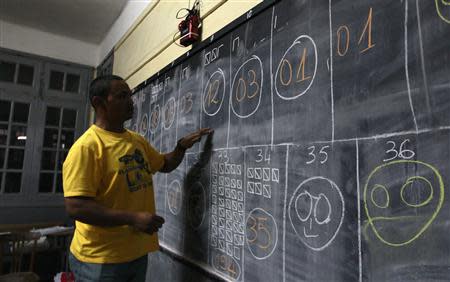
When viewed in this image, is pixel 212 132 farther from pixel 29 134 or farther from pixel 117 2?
pixel 29 134

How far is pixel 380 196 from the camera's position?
686 mm

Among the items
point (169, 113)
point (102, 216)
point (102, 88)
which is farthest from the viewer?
point (169, 113)

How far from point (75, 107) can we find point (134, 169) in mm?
3548

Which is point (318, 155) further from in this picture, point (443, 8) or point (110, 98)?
point (110, 98)

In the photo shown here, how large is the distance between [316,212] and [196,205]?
0.71m

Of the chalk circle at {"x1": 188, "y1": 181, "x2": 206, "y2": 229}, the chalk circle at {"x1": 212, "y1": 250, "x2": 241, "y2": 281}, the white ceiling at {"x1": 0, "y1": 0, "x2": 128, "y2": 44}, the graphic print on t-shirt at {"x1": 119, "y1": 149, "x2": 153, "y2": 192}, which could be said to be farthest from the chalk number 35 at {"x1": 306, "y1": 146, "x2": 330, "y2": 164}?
the white ceiling at {"x1": 0, "y1": 0, "x2": 128, "y2": 44}

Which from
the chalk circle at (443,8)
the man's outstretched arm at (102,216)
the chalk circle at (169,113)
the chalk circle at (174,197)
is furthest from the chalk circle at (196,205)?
Answer: the chalk circle at (443,8)

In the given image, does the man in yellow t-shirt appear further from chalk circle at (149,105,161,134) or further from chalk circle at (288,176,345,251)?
chalk circle at (288,176,345,251)

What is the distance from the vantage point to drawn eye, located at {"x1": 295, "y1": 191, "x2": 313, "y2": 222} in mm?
860

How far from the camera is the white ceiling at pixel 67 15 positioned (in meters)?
3.24

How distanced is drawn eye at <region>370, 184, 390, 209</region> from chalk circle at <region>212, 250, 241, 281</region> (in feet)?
1.99

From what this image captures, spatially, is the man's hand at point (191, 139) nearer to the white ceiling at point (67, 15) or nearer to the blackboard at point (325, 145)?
the blackboard at point (325, 145)

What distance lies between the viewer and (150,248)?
4.55 ft

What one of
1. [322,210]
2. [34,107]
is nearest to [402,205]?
[322,210]
